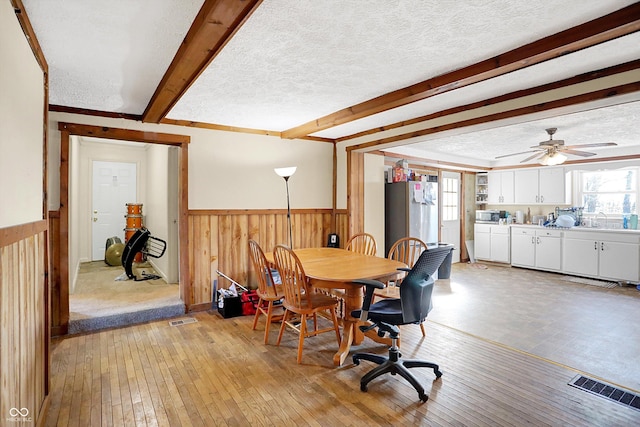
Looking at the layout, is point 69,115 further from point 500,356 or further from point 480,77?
point 500,356

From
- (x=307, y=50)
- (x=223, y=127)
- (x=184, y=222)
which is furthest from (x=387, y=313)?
(x=223, y=127)

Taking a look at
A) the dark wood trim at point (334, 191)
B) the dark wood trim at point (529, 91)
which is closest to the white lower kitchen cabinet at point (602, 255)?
the dark wood trim at point (529, 91)

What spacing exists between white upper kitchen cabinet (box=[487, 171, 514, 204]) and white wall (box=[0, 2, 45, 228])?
Answer: 7.66 m

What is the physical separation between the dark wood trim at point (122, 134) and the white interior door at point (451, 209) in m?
5.07

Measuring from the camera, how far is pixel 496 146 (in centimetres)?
554

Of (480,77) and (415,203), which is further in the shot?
(415,203)

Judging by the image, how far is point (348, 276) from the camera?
2.61 metres

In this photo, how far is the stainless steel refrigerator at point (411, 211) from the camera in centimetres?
521

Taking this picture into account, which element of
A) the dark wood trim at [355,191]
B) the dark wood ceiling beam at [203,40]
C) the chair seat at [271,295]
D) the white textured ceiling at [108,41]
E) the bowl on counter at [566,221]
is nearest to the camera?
the dark wood ceiling beam at [203,40]

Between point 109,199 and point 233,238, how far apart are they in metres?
3.97

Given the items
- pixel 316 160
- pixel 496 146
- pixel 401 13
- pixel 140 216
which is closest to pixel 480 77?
pixel 401 13

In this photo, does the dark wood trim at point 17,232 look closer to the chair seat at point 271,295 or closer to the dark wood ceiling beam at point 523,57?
the chair seat at point 271,295

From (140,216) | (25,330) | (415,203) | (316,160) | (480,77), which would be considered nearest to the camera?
(25,330)

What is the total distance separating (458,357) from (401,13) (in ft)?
8.50
